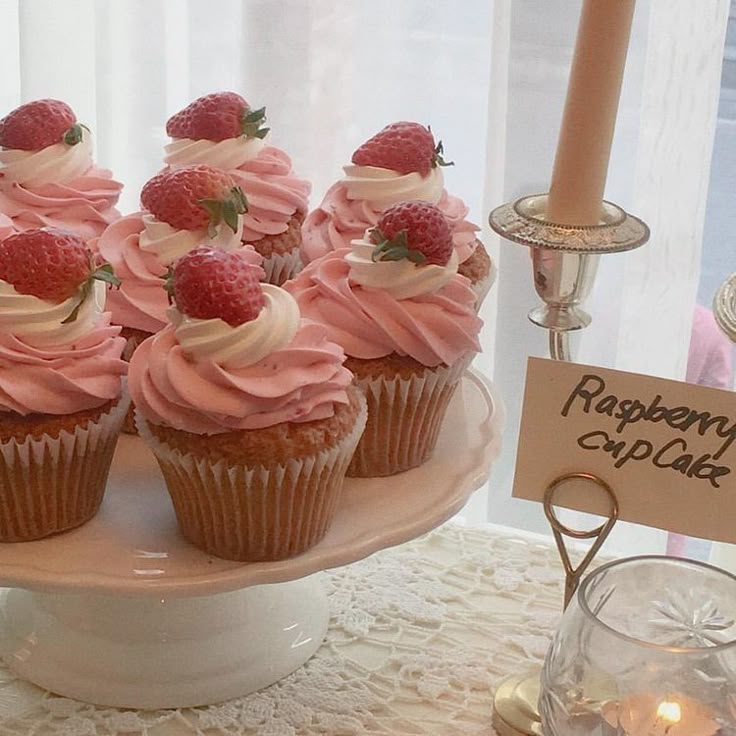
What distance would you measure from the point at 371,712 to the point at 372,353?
1.02ft

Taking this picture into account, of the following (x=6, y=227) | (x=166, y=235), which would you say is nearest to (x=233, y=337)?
(x=166, y=235)

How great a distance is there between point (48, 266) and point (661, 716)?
572mm

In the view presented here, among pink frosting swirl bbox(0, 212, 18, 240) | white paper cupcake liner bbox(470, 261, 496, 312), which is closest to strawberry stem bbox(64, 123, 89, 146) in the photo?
pink frosting swirl bbox(0, 212, 18, 240)

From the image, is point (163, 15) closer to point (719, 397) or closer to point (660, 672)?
point (719, 397)

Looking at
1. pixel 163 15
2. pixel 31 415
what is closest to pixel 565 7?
pixel 163 15

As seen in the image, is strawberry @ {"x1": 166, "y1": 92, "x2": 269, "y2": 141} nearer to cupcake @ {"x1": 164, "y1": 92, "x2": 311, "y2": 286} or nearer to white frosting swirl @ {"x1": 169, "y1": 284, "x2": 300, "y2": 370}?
cupcake @ {"x1": 164, "y1": 92, "x2": 311, "y2": 286}

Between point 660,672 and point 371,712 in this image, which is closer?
point 660,672

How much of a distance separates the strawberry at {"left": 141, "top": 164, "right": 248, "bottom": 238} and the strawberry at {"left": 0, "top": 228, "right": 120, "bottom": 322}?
0.15 metres

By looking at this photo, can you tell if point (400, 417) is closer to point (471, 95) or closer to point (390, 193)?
point (390, 193)

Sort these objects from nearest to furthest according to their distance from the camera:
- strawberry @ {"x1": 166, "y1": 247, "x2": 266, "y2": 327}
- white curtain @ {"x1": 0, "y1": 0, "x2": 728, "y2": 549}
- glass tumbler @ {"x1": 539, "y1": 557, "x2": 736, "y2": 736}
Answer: glass tumbler @ {"x1": 539, "y1": 557, "x2": 736, "y2": 736}
strawberry @ {"x1": 166, "y1": 247, "x2": 266, "y2": 327}
white curtain @ {"x1": 0, "y1": 0, "x2": 728, "y2": 549}

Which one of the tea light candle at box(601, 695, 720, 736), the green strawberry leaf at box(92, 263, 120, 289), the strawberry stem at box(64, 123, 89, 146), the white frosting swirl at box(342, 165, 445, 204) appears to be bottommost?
the tea light candle at box(601, 695, 720, 736)

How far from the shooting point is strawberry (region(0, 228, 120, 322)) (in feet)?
3.29

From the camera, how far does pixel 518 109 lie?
1.48 metres

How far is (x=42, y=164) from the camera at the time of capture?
50.1 inches
